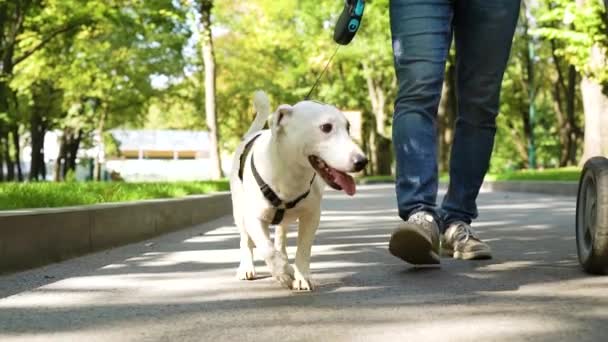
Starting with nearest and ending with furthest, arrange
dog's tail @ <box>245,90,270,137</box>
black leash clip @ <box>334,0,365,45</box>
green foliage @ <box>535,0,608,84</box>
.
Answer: black leash clip @ <box>334,0,365,45</box>, dog's tail @ <box>245,90,270,137</box>, green foliage @ <box>535,0,608,84</box>

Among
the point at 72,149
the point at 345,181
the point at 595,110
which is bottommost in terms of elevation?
the point at 72,149

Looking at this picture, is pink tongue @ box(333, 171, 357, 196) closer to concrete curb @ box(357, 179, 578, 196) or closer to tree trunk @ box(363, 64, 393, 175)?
concrete curb @ box(357, 179, 578, 196)

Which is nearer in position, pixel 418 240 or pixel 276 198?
pixel 276 198

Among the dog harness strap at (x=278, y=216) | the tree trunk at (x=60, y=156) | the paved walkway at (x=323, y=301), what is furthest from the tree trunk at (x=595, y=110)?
the tree trunk at (x=60, y=156)

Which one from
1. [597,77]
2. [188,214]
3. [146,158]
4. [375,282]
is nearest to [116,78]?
[597,77]

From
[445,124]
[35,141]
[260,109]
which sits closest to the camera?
A: [260,109]

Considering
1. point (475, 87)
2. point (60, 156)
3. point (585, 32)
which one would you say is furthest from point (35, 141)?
point (475, 87)

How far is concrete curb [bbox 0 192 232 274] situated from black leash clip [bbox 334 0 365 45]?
2.33 meters

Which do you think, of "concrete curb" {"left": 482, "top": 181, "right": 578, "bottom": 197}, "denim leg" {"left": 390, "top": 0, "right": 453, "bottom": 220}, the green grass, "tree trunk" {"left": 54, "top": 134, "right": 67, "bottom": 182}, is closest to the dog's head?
"denim leg" {"left": 390, "top": 0, "right": 453, "bottom": 220}

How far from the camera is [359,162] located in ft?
13.0

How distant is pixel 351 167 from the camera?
3.97m

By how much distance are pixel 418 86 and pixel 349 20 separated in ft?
1.71

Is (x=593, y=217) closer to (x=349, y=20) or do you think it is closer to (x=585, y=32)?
(x=349, y=20)

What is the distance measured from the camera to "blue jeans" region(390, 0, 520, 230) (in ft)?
16.2
